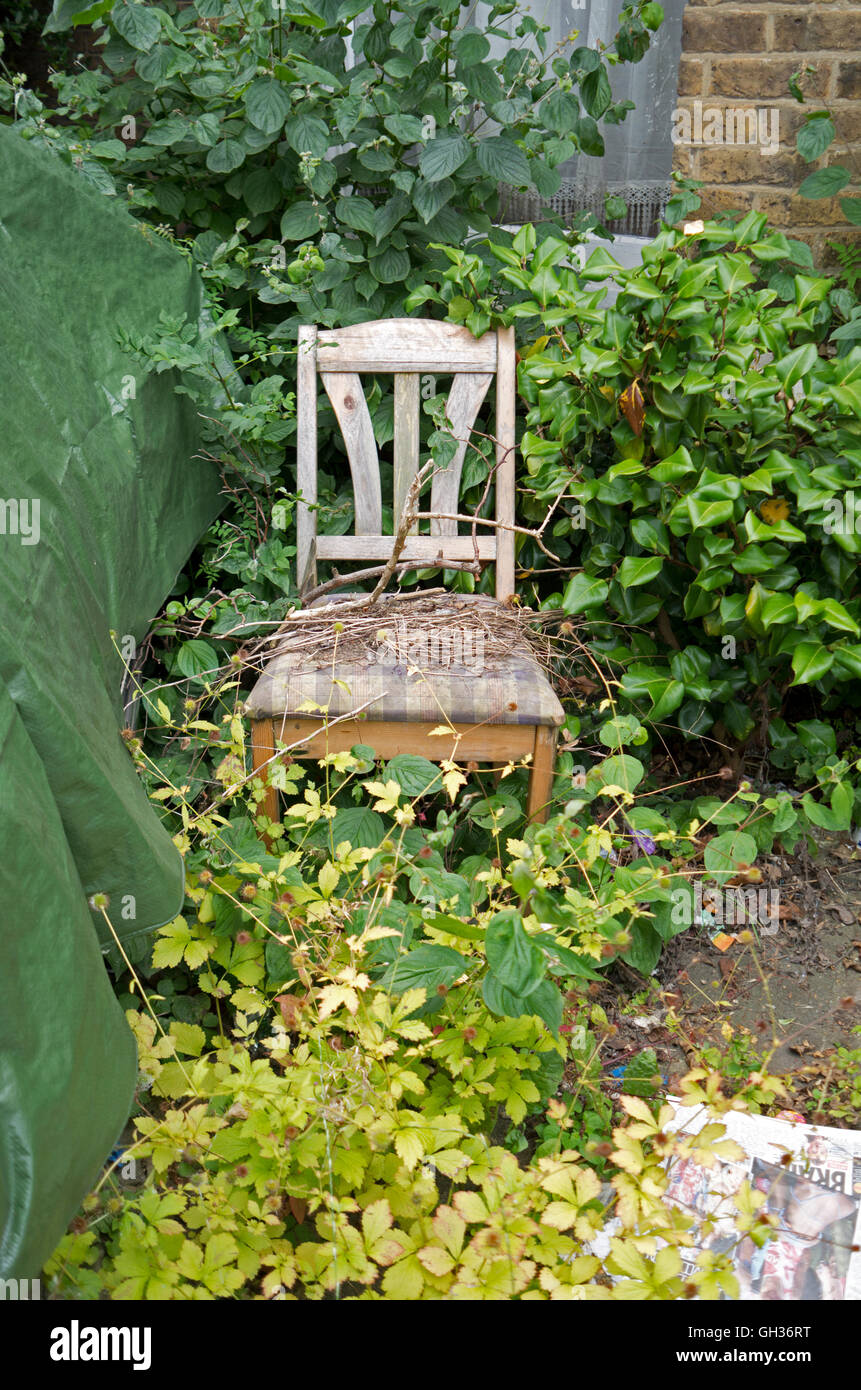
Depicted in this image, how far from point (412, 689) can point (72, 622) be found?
60cm

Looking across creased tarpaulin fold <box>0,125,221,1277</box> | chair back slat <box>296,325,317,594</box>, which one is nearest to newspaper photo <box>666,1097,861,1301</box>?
Result: creased tarpaulin fold <box>0,125,221,1277</box>

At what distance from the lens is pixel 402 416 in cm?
234

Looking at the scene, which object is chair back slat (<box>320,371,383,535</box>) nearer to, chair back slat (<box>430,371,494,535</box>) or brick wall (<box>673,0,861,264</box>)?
chair back slat (<box>430,371,494,535</box>)

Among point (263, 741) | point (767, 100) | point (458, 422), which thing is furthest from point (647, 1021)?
point (767, 100)

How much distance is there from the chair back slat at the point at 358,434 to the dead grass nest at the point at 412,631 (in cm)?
28

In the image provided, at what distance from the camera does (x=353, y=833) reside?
1784mm

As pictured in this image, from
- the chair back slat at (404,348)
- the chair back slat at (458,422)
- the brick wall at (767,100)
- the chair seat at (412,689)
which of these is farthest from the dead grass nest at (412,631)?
the brick wall at (767,100)

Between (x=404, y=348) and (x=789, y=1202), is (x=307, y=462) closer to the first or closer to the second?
(x=404, y=348)

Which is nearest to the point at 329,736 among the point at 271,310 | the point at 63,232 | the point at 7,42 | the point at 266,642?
the point at 266,642

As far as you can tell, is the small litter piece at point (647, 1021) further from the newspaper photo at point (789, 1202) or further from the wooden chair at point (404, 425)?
the wooden chair at point (404, 425)

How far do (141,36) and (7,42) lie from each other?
1.41m

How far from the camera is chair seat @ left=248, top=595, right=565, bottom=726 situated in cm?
182

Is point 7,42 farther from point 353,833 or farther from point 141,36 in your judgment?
point 353,833

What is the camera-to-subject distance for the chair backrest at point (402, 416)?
2.32 meters
